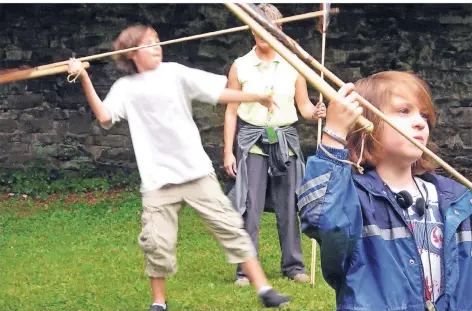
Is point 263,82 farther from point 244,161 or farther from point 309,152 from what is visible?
point 309,152

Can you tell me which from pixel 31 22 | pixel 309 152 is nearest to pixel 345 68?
pixel 309 152

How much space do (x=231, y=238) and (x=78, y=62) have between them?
1142 mm

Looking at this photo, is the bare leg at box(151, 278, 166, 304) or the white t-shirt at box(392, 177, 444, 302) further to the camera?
the bare leg at box(151, 278, 166, 304)

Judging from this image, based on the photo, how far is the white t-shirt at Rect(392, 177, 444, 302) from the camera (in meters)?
2.37

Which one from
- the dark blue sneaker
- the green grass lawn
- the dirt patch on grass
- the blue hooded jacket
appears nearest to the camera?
the blue hooded jacket

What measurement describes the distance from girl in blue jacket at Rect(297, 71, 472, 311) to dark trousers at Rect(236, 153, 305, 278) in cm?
313

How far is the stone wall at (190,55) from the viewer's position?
948cm

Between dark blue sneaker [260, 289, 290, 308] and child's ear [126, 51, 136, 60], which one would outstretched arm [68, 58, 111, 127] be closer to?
child's ear [126, 51, 136, 60]

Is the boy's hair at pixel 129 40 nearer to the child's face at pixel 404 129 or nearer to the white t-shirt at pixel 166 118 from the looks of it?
the white t-shirt at pixel 166 118

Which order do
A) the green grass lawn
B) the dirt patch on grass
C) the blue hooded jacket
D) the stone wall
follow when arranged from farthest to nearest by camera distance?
the stone wall, the dirt patch on grass, the green grass lawn, the blue hooded jacket

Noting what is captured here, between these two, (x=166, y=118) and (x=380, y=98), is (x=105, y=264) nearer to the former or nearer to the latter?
(x=166, y=118)

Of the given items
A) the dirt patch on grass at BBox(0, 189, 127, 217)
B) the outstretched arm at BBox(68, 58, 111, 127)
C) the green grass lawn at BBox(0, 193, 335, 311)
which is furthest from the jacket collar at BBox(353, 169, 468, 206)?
the dirt patch on grass at BBox(0, 189, 127, 217)

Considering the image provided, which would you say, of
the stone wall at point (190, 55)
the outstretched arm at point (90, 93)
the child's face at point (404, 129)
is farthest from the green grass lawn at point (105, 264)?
the child's face at point (404, 129)

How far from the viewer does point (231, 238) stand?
4609 millimetres
